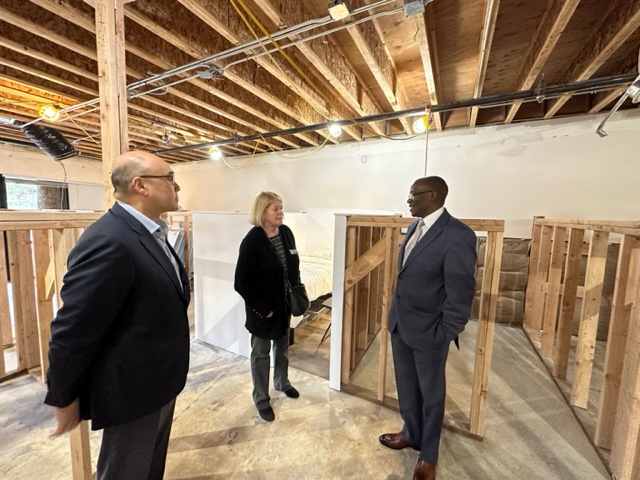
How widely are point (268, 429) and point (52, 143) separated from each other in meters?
4.37

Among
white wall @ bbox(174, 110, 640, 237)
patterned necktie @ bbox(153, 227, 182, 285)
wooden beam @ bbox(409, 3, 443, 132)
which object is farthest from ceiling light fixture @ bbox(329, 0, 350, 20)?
white wall @ bbox(174, 110, 640, 237)

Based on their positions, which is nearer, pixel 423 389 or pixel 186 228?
pixel 423 389

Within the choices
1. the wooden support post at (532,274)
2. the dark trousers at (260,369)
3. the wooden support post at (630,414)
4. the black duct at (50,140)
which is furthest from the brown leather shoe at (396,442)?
the black duct at (50,140)

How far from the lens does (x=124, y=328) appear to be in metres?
0.91

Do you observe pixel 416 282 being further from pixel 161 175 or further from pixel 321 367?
pixel 321 367

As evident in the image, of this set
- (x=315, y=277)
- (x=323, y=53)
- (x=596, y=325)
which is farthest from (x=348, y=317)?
(x=323, y=53)

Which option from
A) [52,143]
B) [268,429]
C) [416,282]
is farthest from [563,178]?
[52,143]

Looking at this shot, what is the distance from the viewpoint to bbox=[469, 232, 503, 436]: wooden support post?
1.69 metres

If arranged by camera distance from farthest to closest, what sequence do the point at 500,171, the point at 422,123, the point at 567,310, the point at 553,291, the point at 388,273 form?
the point at 500,171 → the point at 422,123 → the point at 553,291 → the point at 567,310 → the point at 388,273

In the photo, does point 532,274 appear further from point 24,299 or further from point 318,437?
point 24,299

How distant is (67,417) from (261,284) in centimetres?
109

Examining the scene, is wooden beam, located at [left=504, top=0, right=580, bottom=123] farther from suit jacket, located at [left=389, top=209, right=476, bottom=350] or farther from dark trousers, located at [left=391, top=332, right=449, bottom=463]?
dark trousers, located at [left=391, top=332, right=449, bottom=463]

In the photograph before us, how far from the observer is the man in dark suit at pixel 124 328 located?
0.82m

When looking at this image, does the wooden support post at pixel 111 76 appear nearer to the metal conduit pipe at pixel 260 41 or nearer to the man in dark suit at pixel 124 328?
the man in dark suit at pixel 124 328
